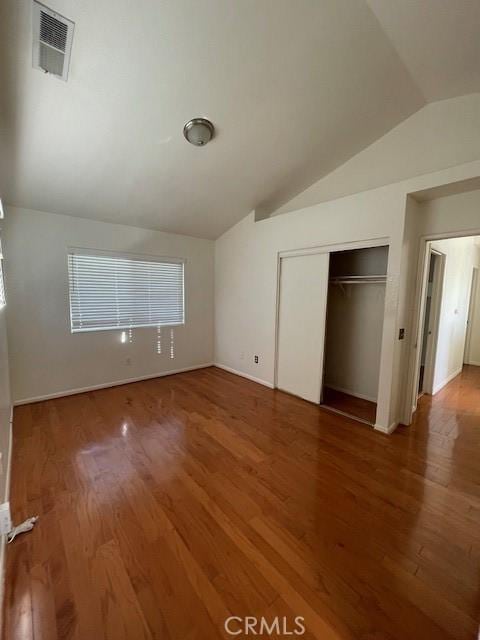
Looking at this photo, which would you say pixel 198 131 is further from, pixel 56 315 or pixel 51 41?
pixel 56 315

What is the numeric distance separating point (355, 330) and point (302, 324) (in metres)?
Answer: 0.83

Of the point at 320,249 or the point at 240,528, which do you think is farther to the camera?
the point at 320,249

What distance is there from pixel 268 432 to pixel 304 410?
73 cm

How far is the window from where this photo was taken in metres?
3.49

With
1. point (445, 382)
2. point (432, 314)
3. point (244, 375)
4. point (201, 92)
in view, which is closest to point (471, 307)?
point (445, 382)

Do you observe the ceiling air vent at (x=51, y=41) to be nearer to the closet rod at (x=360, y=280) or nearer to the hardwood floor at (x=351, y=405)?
the closet rod at (x=360, y=280)

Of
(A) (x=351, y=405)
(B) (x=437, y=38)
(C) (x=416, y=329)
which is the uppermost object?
(B) (x=437, y=38)

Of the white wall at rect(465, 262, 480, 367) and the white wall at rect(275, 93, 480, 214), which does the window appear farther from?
the white wall at rect(465, 262, 480, 367)

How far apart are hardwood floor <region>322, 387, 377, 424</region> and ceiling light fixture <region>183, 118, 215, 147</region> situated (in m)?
3.24

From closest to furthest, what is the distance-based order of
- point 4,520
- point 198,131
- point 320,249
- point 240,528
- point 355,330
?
point 4,520 → point 240,528 → point 198,131 → point 320,249 → point 355,330

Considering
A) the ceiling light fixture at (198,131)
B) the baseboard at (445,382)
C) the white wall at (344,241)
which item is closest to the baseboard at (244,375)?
the white wall at (344,241)

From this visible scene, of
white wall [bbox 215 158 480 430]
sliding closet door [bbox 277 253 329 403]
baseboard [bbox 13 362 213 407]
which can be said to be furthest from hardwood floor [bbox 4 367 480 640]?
white wall [bbox 215 158 480 430]

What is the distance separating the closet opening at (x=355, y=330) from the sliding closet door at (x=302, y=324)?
267 mm

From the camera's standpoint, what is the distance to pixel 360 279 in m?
3.32
